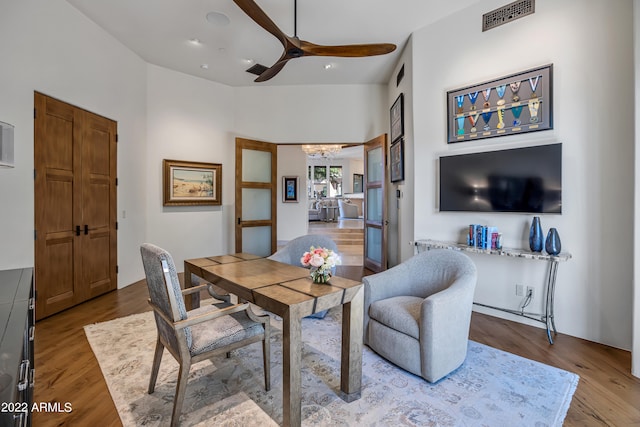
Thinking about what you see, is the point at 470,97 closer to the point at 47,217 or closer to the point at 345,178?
the point at 47,217

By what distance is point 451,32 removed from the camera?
3.64 metres

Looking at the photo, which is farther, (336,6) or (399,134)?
(399,134)

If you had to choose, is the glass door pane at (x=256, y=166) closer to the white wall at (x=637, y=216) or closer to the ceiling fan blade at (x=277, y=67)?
the ceiling fan blade at (x=277, y=67)

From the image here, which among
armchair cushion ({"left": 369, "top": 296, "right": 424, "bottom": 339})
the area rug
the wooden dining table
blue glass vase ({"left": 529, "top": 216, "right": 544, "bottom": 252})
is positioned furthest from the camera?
blue glass vase ({"left": 529, "top": 216, "right": 544, "bottom": 252})

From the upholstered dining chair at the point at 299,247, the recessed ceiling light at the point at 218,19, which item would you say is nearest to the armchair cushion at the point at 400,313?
the upholstered dining chair at the point at 299,247

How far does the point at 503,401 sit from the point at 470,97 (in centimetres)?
296

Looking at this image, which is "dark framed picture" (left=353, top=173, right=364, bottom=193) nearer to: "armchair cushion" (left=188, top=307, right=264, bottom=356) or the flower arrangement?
the flower arrangement

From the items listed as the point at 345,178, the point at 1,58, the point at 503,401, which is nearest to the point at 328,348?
the point at 503,401

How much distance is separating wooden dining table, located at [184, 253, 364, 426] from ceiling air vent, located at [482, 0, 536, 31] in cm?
321

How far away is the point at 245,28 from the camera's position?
3.93 meters

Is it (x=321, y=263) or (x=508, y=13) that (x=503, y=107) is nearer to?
(x=508, y=13)

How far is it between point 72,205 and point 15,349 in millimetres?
3238

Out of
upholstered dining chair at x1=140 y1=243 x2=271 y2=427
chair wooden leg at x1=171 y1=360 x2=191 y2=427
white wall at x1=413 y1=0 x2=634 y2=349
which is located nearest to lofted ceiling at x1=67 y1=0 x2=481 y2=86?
white wall at x1=413 y1=0 x2=634 y2=349

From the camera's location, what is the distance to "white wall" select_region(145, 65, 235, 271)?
197 inches
